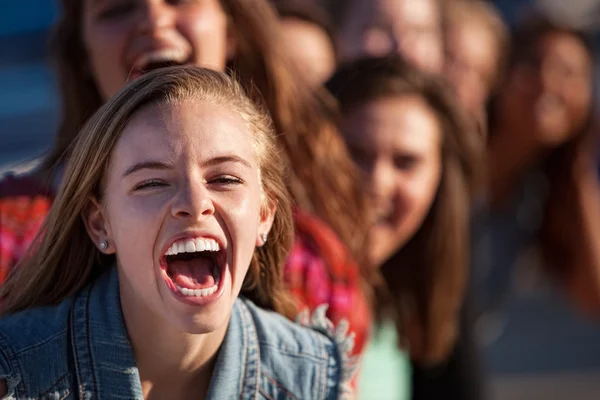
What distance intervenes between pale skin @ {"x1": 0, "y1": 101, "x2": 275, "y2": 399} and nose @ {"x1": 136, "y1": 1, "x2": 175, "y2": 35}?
24.0 inches

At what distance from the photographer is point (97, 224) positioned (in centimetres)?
170

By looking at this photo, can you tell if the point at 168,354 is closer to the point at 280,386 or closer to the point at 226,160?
the point at 280,386

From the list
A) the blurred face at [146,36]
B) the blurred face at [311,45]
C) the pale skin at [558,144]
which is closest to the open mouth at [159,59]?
the blurred face at [146,36]

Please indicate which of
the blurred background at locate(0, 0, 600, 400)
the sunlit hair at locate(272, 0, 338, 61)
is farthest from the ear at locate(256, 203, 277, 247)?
the blurred background at locate(0, 0, 600, 400)

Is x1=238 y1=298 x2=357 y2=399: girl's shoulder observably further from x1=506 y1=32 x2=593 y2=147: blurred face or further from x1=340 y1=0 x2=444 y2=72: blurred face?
x1=506 y1=32 x2=593 y2=147: blurred face

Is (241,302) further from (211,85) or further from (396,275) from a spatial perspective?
(396,275)

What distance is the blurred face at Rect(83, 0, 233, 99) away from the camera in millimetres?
2211

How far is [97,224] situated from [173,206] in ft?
0.71

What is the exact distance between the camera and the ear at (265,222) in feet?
5.79

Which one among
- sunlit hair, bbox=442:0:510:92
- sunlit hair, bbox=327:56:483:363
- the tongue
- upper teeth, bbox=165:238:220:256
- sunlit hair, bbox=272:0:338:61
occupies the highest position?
sunlit hair, bbox=442:0:510:92

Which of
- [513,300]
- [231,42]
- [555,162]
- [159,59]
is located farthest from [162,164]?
[513,300]

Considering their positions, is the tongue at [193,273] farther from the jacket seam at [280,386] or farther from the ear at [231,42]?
the ear at [231,42]

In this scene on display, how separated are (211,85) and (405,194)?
1.47m

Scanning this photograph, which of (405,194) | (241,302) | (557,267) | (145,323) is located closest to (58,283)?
(145,323)
